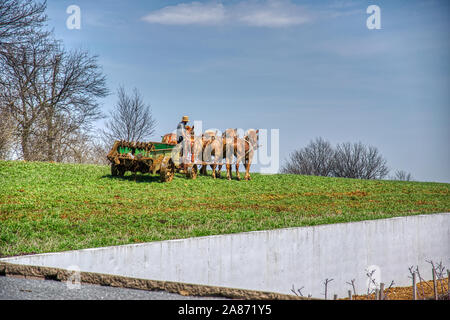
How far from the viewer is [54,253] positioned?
8.23 metres

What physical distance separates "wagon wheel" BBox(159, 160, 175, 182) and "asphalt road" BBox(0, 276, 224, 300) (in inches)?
508

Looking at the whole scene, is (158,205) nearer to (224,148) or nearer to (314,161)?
(224,148)

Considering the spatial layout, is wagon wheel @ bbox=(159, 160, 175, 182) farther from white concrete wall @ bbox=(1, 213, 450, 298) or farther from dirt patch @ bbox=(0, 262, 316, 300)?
dirt patch @ bbox=(0, 262, 316, 300)

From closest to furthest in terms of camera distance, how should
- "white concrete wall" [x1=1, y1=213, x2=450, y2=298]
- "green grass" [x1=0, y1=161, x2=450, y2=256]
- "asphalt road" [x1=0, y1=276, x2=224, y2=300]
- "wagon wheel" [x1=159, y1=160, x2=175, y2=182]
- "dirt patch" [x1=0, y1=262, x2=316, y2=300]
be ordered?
"dirt patch" [x1=0, y1=262, x2=316, y2=300]
"asphalt road" [x1=0, y1=276, x2=224, y2=300]
"white concrete wall" [x1=1, y1=213, x2=450, y2=298]
"green grass" [x1=0, y1=161, x2=450, y2=256]
"wagon wheel" [x1=159, y1=160, x2=175, y2=182]

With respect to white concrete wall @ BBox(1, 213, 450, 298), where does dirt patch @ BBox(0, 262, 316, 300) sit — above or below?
above

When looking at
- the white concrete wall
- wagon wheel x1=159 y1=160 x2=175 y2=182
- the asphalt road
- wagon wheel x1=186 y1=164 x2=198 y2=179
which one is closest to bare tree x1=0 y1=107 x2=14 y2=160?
wagon wheel x1=186 y1=164 x2=198 y2=179

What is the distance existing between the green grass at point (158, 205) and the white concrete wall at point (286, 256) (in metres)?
0.98

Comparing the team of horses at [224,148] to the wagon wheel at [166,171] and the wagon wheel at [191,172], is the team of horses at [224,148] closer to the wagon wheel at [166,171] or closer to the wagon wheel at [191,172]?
the wagon wheel at [191,172]

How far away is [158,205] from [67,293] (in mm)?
8856

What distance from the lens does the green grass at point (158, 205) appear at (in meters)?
10.9

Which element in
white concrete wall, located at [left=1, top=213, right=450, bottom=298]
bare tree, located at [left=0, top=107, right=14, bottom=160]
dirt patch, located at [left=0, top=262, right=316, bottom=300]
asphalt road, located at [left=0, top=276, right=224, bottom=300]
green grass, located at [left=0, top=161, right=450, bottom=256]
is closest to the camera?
dirt patch, located at [left=0, top=262, right=316, bottom=300]

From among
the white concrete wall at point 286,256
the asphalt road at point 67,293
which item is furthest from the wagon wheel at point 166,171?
the asphalt road at point 67,293

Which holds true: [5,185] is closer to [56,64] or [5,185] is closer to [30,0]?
[30,0]

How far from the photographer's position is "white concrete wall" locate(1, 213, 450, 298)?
8.59 meters
